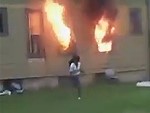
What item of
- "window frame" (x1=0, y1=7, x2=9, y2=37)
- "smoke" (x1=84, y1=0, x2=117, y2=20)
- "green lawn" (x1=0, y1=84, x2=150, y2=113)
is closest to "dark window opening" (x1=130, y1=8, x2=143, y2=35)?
"smoke" (x1=84, y1=0, x2=117, y2=20)

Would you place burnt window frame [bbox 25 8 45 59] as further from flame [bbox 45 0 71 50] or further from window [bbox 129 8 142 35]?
window [bbox 129 8 142 35]

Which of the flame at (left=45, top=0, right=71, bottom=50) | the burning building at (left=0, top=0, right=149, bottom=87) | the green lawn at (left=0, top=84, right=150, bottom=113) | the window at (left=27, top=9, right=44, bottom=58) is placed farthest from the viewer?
the flame at (left=45, top=0, right=71, bottom=50)

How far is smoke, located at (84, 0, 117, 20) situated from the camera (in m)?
23.7

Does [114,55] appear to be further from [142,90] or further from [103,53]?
[142,90]

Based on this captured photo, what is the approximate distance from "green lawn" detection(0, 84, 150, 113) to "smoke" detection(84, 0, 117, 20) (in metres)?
3.64

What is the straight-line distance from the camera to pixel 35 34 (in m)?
21.6

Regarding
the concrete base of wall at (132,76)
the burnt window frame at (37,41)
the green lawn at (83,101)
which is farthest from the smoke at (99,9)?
the green lawn at (83,101)

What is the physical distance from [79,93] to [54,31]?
172 inches

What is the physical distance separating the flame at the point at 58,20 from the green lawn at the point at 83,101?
2188 mm

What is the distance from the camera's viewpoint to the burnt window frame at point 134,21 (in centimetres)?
2533

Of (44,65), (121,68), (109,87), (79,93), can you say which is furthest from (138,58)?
(79,93)

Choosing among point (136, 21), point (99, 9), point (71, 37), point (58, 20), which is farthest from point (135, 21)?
point (58, 20)

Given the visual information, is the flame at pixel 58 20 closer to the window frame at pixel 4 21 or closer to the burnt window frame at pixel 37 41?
the burnt window frame at pixel 37 41

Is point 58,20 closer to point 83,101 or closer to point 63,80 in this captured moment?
point 63,80
